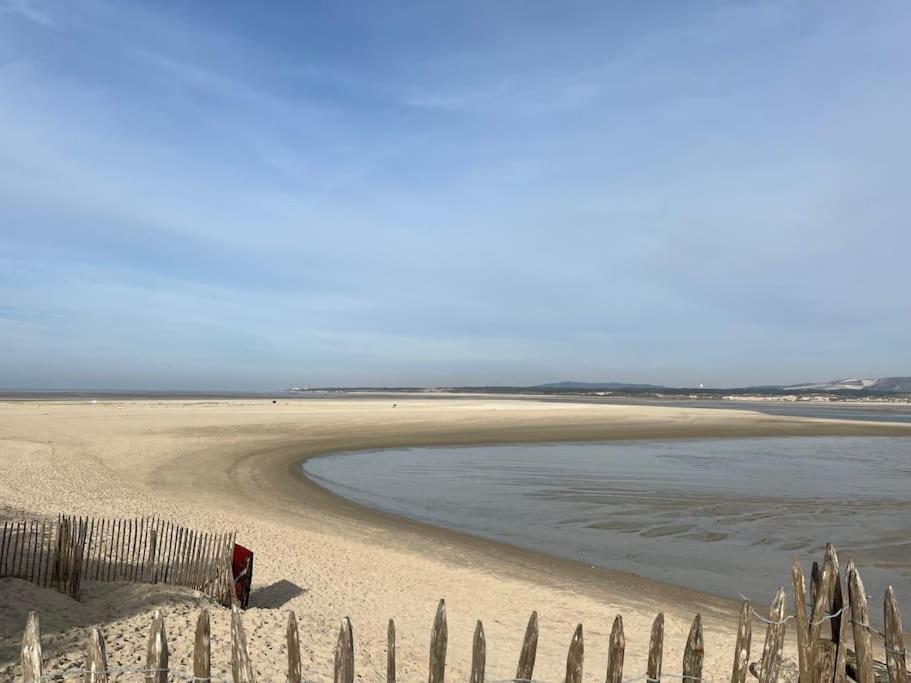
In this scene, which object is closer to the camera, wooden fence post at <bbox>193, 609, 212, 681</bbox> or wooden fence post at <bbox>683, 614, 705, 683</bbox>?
wooden fence post at <bbox>193, 609, 212, 681</bbox>

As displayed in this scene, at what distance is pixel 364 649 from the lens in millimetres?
7398

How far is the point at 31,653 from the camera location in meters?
3.86

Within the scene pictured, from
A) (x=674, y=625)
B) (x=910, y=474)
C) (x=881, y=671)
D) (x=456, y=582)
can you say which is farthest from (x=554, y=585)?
(x=910, y=474)

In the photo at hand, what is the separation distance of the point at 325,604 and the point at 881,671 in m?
6.53

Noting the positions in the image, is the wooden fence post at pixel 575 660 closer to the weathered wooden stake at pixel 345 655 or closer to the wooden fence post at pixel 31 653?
the weathered wooden stake at pixel 345 655

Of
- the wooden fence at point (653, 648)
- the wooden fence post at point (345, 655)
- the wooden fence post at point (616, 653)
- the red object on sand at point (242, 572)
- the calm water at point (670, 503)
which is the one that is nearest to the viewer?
the wooden fence at point (653, 648)

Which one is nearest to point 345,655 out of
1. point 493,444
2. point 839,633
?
point 839,633

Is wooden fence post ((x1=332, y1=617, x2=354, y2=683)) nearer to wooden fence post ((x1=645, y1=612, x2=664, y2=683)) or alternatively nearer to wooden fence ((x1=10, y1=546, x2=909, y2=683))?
wooden fence ((x1=10, y1=546, x2=909, y2=683))

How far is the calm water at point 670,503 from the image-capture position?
40.2 ft

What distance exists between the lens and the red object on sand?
27.1 feet

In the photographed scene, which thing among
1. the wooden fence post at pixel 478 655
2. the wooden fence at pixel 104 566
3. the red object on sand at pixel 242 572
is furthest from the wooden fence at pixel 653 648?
the red object on sand at pixel 242 572

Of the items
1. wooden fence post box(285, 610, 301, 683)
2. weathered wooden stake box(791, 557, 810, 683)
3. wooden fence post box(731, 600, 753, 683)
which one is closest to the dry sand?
wooden fence post box(285, 610, 301, 683)

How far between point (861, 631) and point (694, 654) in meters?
1.17

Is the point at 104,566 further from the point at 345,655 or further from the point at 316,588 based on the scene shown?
the point at 345,655
